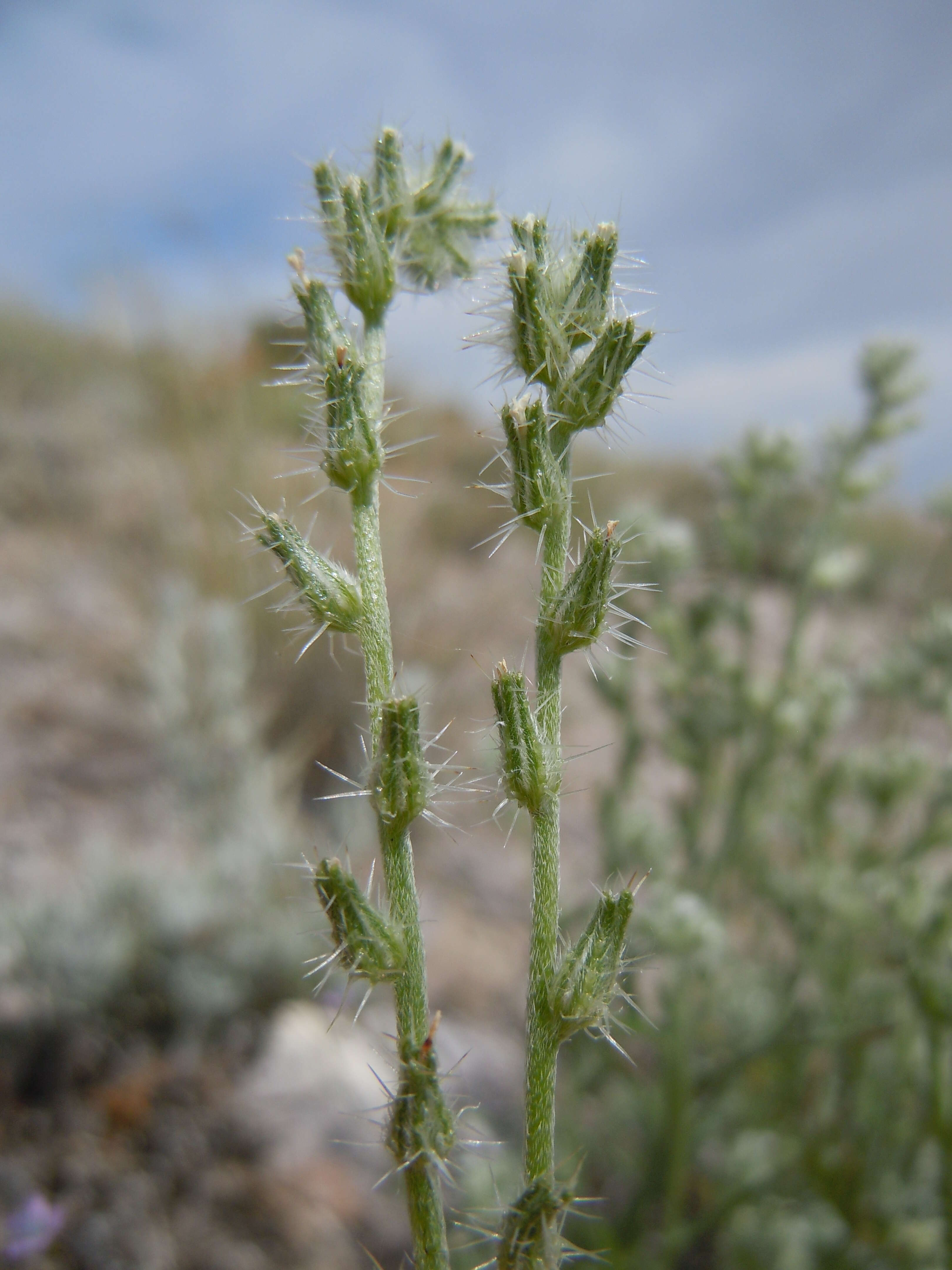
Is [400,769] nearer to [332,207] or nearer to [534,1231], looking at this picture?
[534,1231]

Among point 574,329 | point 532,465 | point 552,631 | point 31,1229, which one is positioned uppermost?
point 574,329

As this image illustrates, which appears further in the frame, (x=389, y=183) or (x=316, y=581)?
(x=389, y=183)

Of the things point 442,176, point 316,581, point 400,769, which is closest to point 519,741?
point 400,769

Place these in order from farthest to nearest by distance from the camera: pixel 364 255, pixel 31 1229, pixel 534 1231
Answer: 1. pixel 31 1229
2. pixel 364 255
3. pixel 534 1231

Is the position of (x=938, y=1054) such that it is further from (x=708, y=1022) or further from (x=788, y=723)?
(x=708, y=1022)

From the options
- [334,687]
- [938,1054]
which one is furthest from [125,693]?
[938,1054]

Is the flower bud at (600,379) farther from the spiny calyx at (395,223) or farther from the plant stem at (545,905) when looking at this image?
the spiny calyx at (395,223)
